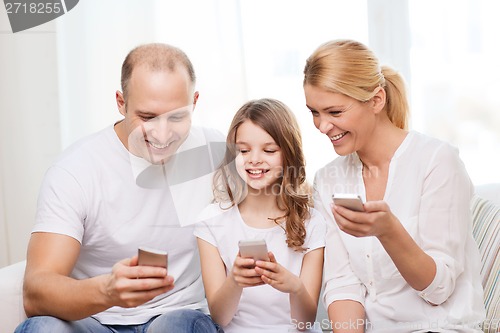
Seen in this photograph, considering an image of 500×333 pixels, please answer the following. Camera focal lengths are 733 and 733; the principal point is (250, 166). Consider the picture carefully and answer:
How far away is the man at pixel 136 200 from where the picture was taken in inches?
68.5

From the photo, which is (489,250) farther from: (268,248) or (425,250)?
(268,248)

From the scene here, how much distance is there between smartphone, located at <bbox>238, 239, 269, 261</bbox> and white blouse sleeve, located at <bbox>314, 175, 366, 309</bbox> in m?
0.23

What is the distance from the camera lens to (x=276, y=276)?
165cm

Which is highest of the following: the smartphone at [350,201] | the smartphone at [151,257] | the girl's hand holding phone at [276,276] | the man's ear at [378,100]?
the man's ear at [378,100]

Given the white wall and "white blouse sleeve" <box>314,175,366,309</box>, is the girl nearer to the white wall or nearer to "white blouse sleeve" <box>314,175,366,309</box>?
"white blouse sleeve" <box>314,175,366,309</box>

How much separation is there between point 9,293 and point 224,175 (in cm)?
62

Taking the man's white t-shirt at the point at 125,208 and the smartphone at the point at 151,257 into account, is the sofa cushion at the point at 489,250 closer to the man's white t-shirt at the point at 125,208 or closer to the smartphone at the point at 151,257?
the man's white t-shirt at the point at 125,208

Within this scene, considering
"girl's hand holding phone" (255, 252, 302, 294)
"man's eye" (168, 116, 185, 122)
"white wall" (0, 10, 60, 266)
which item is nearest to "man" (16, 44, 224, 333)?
"man's eye" (168, 116, 185, 122)

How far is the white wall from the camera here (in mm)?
2740

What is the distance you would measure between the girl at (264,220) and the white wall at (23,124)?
3.53ft

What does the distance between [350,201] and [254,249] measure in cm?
26

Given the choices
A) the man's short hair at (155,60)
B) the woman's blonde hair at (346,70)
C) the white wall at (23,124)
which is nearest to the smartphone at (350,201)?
the woman's blonde hair at (346,70)

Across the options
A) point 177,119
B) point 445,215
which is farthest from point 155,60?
point 445,215

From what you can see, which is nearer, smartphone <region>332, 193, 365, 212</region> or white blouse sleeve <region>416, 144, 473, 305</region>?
smartphone <region>332, 193, 365, 212</region>
